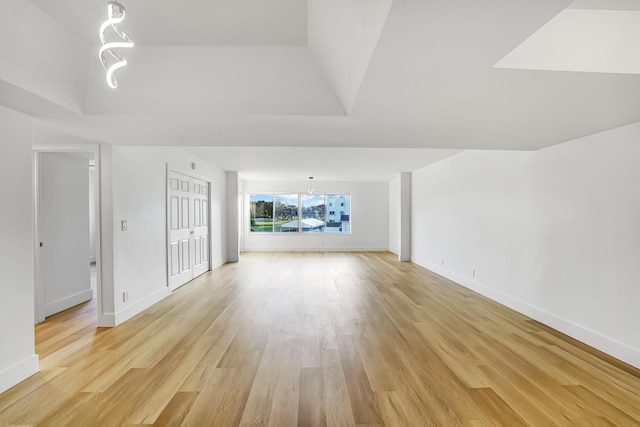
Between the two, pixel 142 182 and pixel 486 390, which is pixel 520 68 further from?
pixel 142 182

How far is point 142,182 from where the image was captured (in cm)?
420

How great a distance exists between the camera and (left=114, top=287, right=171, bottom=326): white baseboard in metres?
3.62

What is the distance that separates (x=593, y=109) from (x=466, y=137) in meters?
1.02

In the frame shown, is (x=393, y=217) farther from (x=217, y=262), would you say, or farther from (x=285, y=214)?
(x=217, y=262)

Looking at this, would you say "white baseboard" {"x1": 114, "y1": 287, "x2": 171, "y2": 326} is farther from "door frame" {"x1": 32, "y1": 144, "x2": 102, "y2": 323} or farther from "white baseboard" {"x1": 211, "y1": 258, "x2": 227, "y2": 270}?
"white baseboard" {"x1": 211, "y1": 258, "x2": 227, "y2": 270}

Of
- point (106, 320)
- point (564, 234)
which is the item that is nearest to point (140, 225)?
point (106, 320)

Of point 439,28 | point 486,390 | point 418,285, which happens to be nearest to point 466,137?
point 439,28

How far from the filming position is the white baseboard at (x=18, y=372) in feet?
7.44

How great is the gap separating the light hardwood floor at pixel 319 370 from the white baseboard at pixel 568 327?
104 mm

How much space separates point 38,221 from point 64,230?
546 millimetres

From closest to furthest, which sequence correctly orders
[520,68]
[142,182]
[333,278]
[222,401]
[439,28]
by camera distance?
[439,28], [520,68], [222,401], [142,182], [333,278]

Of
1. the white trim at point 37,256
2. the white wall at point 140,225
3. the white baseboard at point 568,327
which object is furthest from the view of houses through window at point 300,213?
the white trim at point 37,256

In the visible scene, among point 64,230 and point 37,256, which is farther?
point 64,230

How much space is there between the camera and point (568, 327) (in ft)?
10.7
